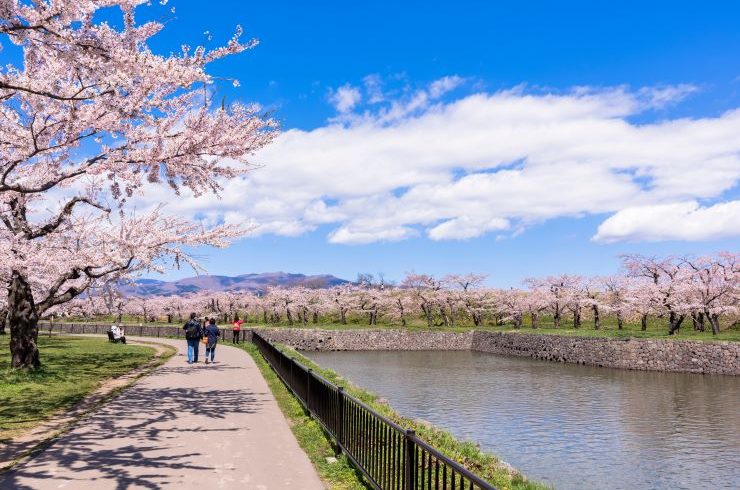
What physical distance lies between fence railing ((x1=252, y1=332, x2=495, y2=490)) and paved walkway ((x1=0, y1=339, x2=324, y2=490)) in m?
0.63

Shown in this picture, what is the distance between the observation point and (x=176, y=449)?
871 cm

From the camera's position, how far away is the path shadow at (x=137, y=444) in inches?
285

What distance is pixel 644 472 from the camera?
13641 millimetres

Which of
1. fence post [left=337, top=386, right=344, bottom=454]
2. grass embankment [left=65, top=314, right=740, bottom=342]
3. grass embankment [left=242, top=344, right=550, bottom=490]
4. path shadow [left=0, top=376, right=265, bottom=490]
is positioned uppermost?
fence post [left=337, top=386, right=344, bottom=454]

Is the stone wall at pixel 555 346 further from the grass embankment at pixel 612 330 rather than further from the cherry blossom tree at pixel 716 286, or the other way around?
the cherry blossom tree at pixel 716 286

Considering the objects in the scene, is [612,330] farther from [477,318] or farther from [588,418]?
[588,418]

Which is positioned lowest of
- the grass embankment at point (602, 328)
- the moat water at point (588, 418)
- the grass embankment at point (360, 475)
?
the moat water at point (588, 418)

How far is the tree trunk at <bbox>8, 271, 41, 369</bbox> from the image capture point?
59.1ft

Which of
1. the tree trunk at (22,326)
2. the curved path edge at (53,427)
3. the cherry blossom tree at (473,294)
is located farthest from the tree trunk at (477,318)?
the tree trunk at (22,326)

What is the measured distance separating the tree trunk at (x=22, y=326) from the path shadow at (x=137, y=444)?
6204 millimetres

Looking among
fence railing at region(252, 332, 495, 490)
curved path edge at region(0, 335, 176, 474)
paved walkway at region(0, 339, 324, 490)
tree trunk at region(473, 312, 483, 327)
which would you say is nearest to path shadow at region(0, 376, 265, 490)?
paved walkway at region(0, 339, 324, 490)

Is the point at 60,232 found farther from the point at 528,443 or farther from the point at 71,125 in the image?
the point at 528,443

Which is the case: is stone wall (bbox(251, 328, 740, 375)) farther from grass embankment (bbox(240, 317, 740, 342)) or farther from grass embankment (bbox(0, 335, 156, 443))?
grass embankment (bbox(0, 335, 156, 443))

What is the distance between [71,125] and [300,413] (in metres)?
7.47
